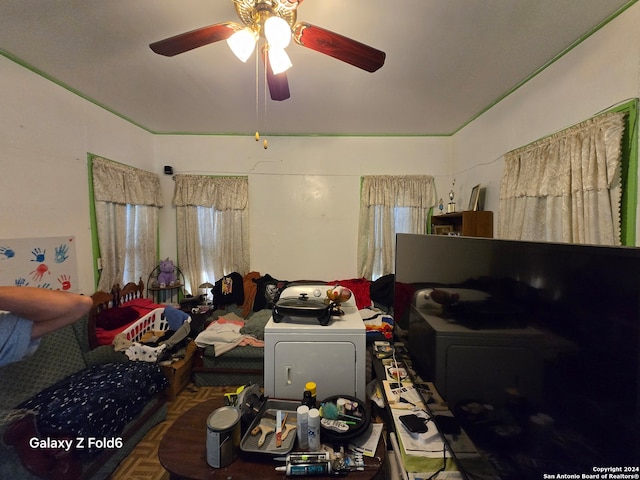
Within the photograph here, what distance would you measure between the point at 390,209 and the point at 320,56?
1950mm

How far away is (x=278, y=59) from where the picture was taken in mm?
1109

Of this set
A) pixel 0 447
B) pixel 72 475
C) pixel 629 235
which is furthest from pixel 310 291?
pixel 629 235

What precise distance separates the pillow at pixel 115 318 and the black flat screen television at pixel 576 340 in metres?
2.79

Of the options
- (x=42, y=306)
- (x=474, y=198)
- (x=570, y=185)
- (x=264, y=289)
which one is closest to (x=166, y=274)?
(x=264, y=289)

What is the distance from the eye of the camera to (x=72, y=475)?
4.08ft

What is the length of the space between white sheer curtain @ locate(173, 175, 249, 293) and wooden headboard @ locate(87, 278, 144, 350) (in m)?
0.57

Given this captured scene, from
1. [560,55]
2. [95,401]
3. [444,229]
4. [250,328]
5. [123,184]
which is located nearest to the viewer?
[95,401]

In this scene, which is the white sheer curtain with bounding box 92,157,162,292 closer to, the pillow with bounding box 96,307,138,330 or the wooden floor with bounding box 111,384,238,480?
the pillow with bounding box 96,307,138,330

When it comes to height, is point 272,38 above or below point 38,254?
above

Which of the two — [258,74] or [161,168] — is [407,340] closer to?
[258,74]

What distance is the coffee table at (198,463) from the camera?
3.00 ft

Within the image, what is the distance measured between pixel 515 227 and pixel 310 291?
177 cm

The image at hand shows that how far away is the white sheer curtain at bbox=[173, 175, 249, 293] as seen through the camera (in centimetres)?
309

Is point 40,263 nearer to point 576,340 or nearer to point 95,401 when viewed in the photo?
point 95,401
